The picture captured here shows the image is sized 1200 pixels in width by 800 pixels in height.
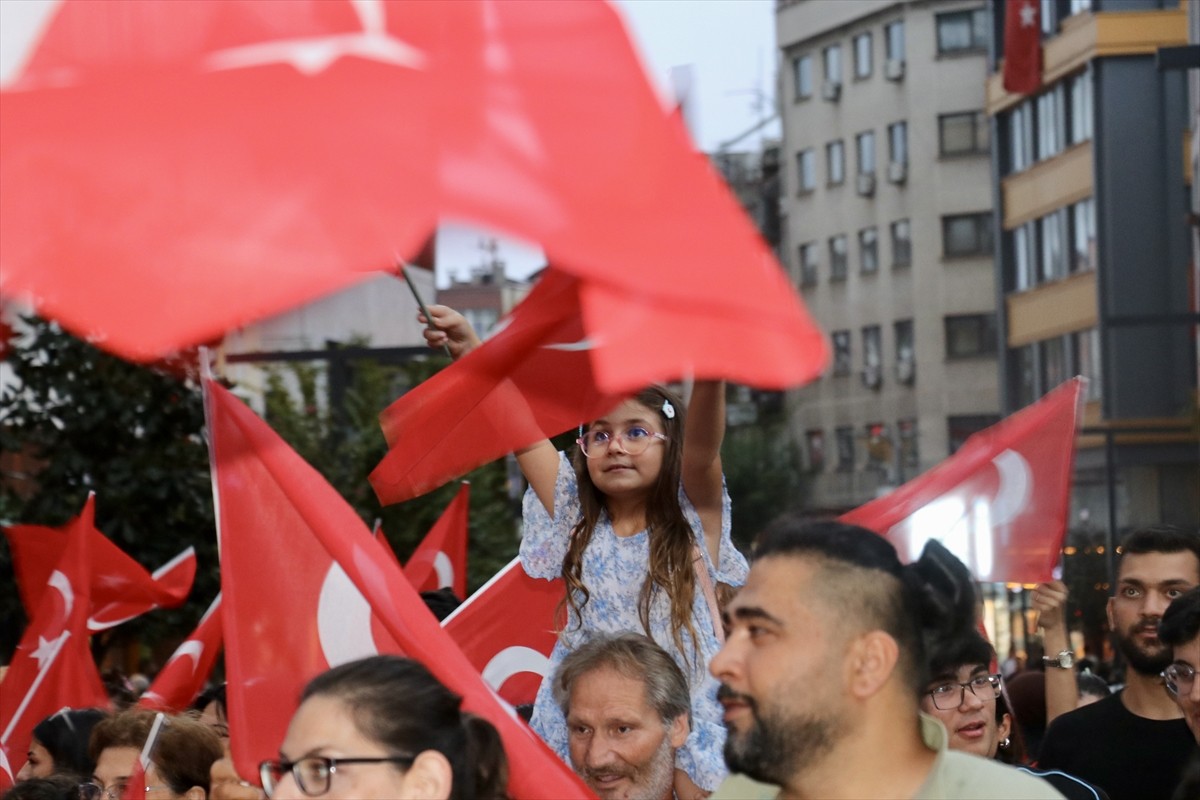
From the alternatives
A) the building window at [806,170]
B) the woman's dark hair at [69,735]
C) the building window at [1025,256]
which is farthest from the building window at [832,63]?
the woman's dark hair at [69,735]

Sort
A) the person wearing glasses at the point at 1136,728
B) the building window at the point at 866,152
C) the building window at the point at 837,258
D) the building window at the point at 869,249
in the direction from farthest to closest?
the building window at the point at 837,258 < the building window at the point at 866,152 < the building window at the point at 869,249 < the person wearing glasses at the point at 1136,728

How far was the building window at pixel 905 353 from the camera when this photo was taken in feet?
204

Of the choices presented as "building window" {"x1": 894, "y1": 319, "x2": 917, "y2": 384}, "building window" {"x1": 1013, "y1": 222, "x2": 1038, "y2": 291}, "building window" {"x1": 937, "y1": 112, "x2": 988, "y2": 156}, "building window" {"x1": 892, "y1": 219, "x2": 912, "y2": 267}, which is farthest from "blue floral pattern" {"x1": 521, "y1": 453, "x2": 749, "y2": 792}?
"building window" {"x1": 937, "y1": 112, "x2": 988, "y2": 156}

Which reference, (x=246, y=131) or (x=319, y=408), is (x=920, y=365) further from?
(x=246, y=131)

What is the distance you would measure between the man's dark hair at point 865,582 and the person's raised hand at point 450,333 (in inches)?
48.5

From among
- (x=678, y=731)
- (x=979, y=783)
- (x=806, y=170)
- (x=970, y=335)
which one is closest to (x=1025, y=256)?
(x=970, y=335)

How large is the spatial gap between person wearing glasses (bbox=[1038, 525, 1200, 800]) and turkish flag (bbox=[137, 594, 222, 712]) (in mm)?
3256

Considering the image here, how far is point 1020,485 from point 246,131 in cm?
524

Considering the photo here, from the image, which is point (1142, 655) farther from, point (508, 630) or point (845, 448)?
point (845, 448)

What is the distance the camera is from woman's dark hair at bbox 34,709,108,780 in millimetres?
7047

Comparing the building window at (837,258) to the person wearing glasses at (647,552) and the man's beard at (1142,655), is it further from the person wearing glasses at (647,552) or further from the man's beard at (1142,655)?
the person wearing glasses at (647,552)

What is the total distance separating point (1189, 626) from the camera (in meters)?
5.24

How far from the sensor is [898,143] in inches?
2453

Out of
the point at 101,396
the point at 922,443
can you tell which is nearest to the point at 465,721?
the point at 101,396
